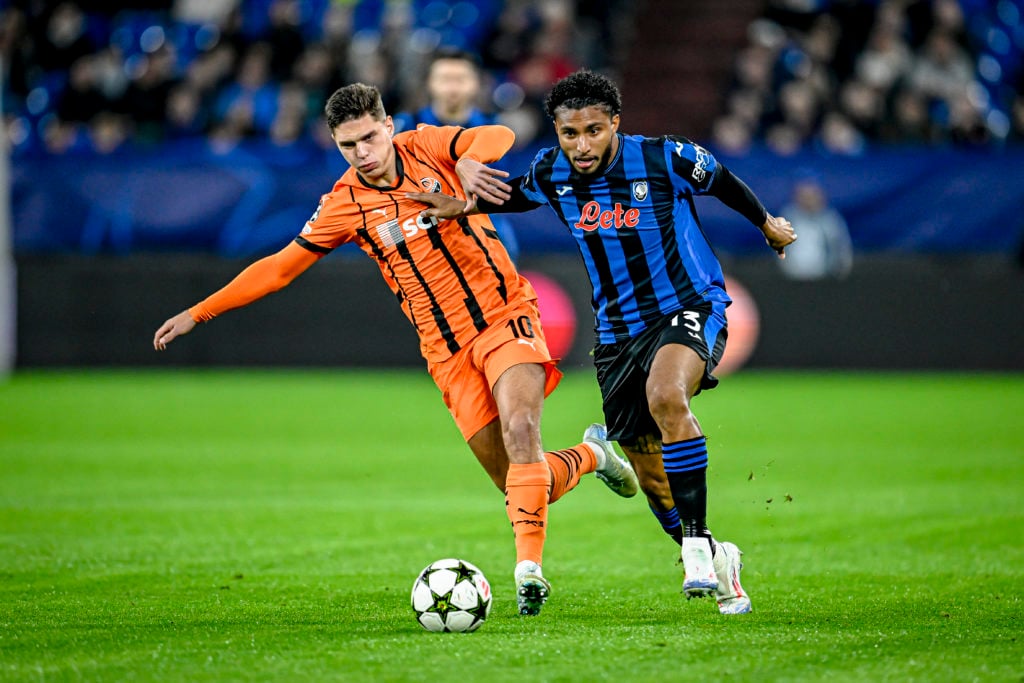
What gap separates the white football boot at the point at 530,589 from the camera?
5168 millimetres

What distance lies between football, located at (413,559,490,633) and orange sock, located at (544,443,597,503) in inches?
35.8

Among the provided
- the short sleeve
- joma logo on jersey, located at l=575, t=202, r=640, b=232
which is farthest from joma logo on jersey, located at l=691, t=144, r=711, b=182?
joma logo on jersey, located at l=575, t=202, r=640, b=232

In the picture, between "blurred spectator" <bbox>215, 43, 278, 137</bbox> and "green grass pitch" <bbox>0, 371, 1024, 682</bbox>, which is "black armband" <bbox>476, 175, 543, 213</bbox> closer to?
"green grass pitch" <bbox>0, 371, 1024, 682</bbox>

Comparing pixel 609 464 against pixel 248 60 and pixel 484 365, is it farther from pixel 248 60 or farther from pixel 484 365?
pixel 248 60

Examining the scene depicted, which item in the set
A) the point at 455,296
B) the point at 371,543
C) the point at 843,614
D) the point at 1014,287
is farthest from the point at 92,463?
the point at 1014,287

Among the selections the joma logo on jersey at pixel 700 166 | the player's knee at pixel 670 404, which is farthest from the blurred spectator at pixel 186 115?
the player's knee at pixel 670 404

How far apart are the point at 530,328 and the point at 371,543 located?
1676mm

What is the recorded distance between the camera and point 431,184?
6.09m

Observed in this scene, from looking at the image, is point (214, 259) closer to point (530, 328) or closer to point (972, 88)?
point (972, 88)

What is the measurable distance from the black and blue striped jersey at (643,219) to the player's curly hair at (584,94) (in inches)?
6.7

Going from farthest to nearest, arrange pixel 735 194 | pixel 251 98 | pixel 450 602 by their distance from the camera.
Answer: pixel 251 98
pixel 735 194
pixel 450 602

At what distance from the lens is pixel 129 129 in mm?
17547

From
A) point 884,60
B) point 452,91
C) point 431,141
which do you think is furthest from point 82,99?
point 431,141

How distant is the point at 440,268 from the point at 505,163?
9.32m
